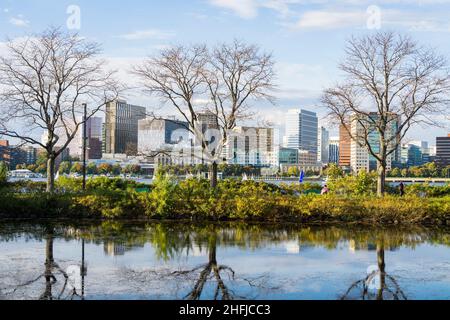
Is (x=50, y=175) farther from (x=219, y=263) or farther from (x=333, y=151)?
(x=333, y=151)

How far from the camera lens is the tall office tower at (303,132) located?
170 meters

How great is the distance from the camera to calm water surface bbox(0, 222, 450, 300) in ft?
32.2

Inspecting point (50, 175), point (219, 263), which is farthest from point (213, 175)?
point (219, 263)

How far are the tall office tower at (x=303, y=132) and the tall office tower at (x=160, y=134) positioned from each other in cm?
12674

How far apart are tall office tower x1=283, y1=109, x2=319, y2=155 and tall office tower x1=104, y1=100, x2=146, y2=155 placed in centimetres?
11908

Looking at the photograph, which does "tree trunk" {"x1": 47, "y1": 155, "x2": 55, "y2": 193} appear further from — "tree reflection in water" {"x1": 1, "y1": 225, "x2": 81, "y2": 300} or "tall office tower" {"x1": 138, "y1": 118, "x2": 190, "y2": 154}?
"tree reflection in water" {"x1": 1, "y1": 225, "x2": 81, "y2": 300}

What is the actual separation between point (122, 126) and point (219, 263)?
99.4 feet

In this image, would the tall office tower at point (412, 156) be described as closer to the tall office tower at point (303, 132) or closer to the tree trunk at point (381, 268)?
the tall office tower at point (303, 132)

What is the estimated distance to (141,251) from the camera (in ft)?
44.9

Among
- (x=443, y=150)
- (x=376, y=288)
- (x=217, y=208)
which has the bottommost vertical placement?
(x=376, y=288)

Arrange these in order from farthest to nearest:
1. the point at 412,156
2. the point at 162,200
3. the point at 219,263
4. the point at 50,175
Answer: the point at 412,156, the point at 50,175, the point at 162,200, the point at 219,263

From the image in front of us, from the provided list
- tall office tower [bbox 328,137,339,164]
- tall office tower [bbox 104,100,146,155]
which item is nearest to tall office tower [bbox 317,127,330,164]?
tall office tower [bbox 328,137,339,164]

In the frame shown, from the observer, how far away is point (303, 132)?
17750 centimetres
